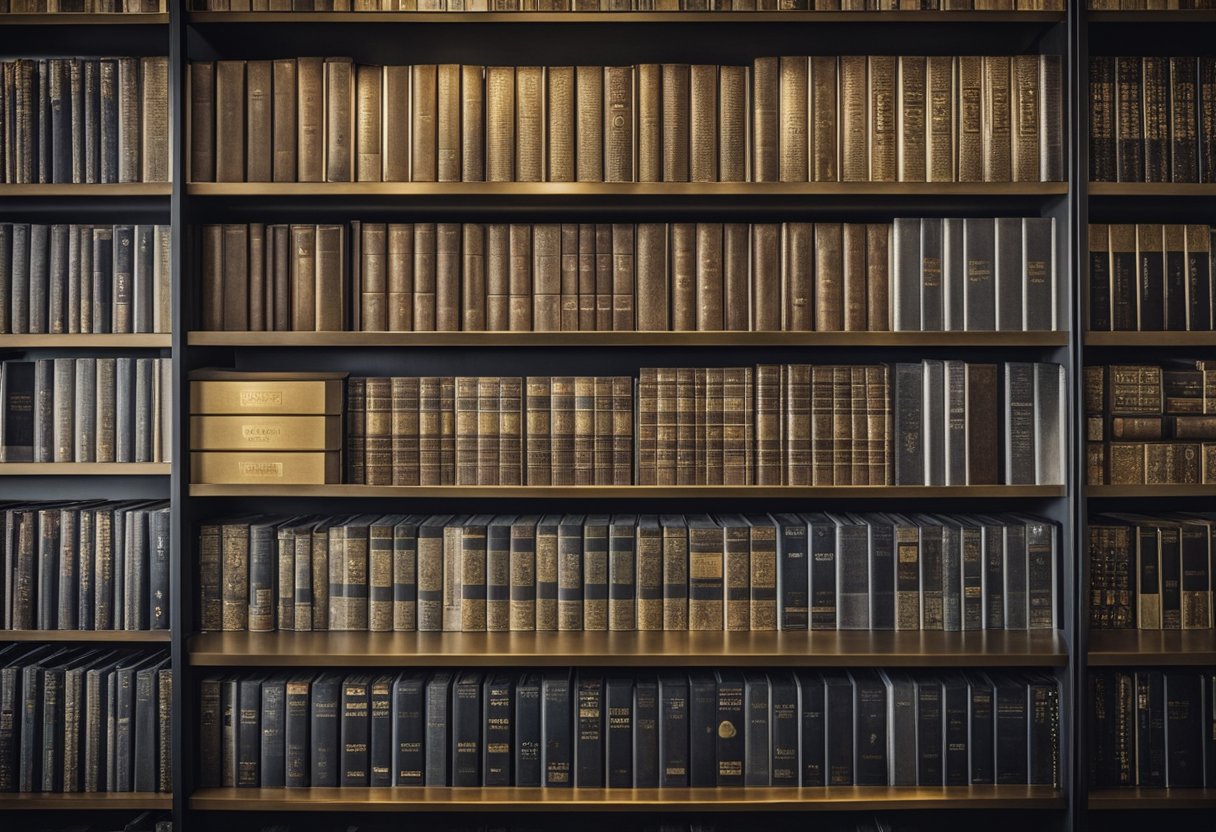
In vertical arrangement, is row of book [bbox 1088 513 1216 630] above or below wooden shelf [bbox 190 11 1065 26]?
below

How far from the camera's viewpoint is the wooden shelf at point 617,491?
1.90 m

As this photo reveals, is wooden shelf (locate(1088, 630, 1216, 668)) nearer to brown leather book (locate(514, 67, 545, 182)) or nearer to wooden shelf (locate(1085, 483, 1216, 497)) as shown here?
wooden shelf (locate(1085, 483, 1216, 497))

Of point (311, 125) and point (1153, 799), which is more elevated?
point (311, 125)

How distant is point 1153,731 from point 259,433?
2076 mm

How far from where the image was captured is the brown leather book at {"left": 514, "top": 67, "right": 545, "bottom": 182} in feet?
6.31

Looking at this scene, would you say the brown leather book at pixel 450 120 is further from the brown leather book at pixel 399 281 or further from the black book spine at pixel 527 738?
the black book spine at pixel 527 738

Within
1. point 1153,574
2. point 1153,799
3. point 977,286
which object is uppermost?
point 977,286

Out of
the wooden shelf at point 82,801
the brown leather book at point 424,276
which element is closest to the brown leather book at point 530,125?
the brown leather book at point 424,276

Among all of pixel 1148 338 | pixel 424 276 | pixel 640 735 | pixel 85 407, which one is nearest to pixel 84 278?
pixel 85 407

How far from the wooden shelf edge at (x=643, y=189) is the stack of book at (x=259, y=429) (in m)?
0.41

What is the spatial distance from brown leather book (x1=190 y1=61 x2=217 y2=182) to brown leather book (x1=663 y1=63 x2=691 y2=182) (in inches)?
39.7

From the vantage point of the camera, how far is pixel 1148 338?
1.86 meters

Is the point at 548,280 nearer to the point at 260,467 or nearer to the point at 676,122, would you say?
the point at 676,122

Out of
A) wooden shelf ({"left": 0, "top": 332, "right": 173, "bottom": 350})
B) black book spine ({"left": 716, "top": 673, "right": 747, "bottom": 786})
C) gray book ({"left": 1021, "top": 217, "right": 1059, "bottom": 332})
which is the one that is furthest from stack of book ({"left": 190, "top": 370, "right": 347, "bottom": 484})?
gray book ({"left": 1021, "top": 217, "right": 1059, "bottom": 332})
